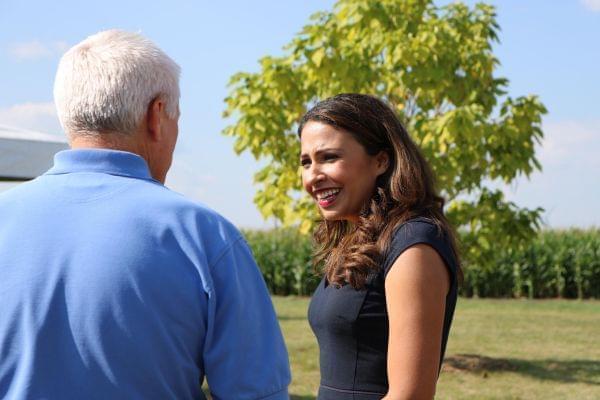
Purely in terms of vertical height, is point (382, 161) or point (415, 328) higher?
point (382, 161)

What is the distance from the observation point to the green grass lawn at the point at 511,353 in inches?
407

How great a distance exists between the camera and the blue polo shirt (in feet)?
5.38

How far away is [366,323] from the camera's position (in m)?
2.40

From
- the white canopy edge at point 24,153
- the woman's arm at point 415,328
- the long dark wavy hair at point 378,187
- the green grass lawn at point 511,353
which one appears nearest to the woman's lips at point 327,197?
the long dark wavy hair at point 378,187

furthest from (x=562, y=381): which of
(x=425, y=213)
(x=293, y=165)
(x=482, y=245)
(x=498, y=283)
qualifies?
(x=498, y=283)

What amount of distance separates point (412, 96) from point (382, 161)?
29.6 ft

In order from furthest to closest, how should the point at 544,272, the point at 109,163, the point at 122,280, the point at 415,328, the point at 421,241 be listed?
the point at 544,272 < the point at 421,241 < the point at 415,328 < the point at 109,163 < the point at 122,280

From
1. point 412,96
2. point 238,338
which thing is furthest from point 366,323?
point 412,96

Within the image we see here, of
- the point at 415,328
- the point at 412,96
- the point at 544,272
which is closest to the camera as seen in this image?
the point at 415,328

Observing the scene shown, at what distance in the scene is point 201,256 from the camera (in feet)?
5.43

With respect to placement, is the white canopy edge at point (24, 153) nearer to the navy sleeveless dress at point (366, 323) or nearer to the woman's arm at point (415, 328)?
the navy sleeveless dress at point (366, 323)

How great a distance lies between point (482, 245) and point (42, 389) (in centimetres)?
Result: 1001

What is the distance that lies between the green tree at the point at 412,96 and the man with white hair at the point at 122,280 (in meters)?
8.50

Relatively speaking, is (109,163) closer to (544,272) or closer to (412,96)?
(412,96)
